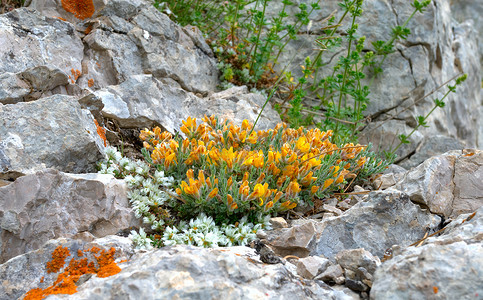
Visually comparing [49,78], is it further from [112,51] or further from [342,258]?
[342,258]

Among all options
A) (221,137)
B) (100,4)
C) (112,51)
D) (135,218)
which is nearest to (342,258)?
(135,218)

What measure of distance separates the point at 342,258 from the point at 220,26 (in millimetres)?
5287

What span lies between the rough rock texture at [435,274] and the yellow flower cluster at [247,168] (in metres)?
1.17

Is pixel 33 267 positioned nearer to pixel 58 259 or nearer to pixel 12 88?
pixel 58 259

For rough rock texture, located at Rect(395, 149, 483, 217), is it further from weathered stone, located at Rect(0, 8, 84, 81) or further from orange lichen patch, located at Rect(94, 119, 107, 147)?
weathered stone, located at Rect(0, 8, 84, 81)

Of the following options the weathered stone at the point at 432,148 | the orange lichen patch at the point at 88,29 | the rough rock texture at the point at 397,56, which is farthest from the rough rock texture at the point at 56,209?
the weathered stone at the point at 432,148

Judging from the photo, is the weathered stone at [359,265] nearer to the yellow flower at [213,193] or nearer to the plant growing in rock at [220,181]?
the plant growing in rock at [220,181]

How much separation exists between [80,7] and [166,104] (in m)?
1.68

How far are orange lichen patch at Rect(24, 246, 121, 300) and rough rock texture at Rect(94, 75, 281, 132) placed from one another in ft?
6.56

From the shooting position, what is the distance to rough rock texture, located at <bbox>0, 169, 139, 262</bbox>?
9.16 feet

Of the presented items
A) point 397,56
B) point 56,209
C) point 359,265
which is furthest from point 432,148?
point 56,209

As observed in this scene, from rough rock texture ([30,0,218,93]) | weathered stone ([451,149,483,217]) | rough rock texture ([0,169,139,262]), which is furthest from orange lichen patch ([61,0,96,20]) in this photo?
weathered stone ([451,149,483,217])

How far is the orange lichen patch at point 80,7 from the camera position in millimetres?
5080

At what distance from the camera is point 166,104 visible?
486 cm
